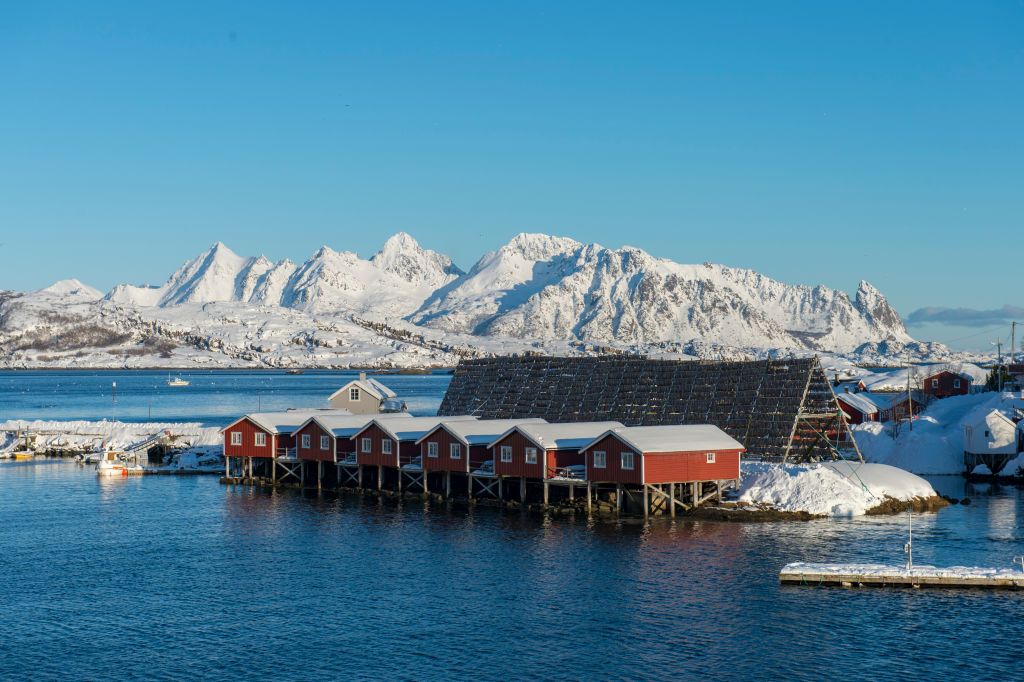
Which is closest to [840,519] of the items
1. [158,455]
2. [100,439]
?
[158,455]

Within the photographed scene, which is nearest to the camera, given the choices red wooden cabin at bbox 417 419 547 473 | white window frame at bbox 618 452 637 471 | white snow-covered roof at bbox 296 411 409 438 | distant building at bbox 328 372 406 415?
white window frame at bbox 618 452 637 471

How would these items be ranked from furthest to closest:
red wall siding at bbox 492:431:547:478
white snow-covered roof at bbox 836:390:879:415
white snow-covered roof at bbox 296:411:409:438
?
white snow-covered roof at bbox 836:390:879:415 → white snow-covered roof at bbox 296:411:409:438 → red wall siding at bbox 492:431:547:478

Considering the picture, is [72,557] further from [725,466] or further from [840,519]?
[840,519]

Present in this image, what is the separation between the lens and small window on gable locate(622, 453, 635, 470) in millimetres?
61844

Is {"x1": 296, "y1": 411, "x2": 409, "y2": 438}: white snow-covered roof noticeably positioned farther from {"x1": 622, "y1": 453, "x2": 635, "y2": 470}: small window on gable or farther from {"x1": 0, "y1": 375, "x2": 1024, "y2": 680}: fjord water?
{"x1": 622, "y1": 453, "x2": 635, "y2": 470}: small window on gable

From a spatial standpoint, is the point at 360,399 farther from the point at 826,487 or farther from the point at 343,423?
the point at 826,487

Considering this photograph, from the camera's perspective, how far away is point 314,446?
79.8 metres

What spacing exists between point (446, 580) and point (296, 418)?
131 feet

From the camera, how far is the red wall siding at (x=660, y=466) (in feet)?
202

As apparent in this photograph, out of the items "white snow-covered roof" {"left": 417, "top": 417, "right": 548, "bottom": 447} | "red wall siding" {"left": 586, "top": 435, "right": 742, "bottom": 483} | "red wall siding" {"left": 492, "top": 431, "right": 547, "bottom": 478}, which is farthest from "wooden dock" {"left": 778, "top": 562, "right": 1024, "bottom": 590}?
"white snow-covered roof" {"left": 417, "top": 417, "right": 548, "bottom": 447}

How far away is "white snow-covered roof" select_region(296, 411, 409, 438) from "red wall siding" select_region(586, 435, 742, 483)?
19494 mm

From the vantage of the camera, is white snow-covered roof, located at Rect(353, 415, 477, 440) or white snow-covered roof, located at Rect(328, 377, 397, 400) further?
white snow-covered roof, located at Rect(328, 377, 397, 400)

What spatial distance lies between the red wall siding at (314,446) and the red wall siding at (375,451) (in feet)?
8.21

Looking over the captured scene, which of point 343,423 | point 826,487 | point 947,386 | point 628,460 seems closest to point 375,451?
point 343,423
